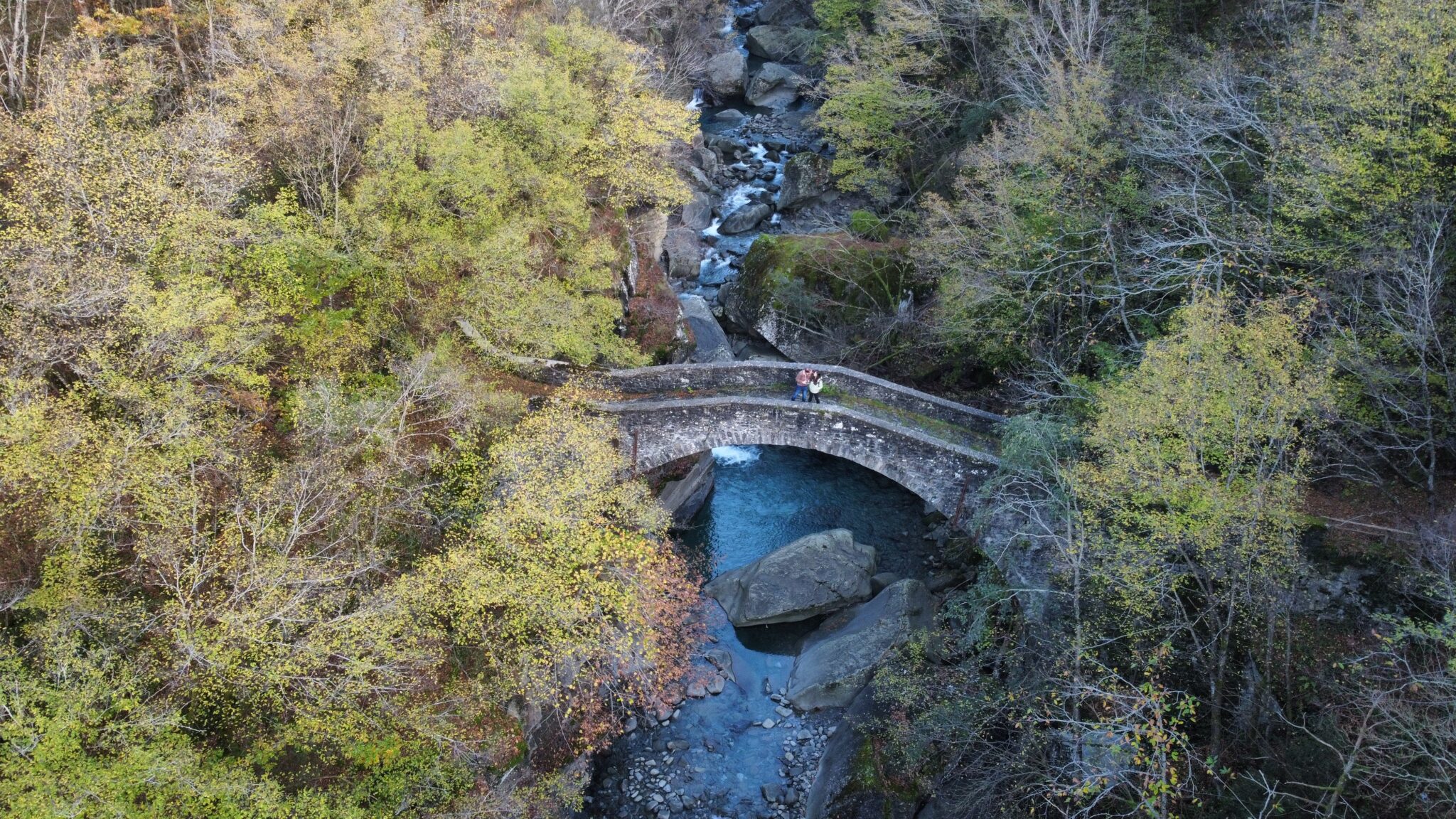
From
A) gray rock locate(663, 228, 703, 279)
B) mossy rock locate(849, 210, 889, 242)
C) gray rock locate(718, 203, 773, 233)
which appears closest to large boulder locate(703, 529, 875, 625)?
mossy rock locate(849, 210, 889, 242)

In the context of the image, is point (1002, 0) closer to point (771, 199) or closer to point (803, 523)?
point (771, 199)

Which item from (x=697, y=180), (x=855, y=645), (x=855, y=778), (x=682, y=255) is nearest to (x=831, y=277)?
(x=682, y=255)

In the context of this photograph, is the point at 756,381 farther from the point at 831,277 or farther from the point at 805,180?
the point at 805,180

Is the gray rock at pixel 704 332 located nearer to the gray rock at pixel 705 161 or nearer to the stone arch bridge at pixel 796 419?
the stone arch bridge at pixel 796 419

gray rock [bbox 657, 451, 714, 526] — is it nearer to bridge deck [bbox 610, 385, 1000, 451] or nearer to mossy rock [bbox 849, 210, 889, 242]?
bridge deck [bbox 610, 385, 1000, 451]

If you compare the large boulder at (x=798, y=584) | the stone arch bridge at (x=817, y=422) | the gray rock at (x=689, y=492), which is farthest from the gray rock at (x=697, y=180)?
the large boulder at (x=798, y=584)

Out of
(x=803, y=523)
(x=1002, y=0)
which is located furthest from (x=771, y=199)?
(x=803, y=523)
